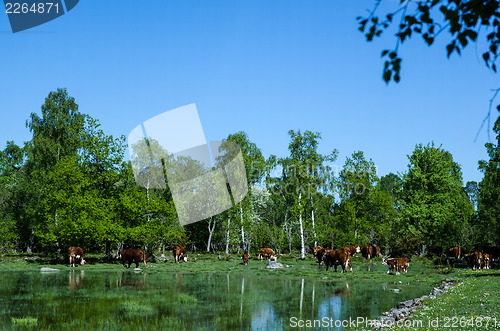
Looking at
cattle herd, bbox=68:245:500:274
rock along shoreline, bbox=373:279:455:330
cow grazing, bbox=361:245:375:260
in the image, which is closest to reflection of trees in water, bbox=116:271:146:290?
cattle herd, bbox=68:245:500:274

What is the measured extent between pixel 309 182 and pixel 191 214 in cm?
2117

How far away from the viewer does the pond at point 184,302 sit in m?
14.8

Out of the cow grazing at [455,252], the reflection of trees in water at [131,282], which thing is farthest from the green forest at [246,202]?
the reflection of trees in water at [131,282]

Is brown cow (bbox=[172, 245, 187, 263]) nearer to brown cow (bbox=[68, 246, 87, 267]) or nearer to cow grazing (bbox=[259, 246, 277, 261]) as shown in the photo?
cow grazing (bbox=[259, 246, 277, 261])

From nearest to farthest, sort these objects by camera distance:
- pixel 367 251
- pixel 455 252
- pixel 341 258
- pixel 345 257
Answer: pixel 345 257
pixel 341 258
pixel 455 252
pixel 367 251

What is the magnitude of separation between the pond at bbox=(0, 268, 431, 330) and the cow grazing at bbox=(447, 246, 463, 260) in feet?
66.9

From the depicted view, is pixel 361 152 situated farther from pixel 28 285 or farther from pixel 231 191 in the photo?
pixel 28 285

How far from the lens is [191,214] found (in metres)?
69.1

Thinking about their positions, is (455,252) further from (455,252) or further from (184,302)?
(184,302)

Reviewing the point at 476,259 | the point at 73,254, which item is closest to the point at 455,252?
the point at 476,259

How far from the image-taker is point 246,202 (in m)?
63.4

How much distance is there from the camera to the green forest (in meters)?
44.5

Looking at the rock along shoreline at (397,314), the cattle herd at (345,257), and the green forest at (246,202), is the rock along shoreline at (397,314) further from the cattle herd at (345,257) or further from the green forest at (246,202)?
the green forest at (246,202)

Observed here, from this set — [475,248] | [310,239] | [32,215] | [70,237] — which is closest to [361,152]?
[310,239]
